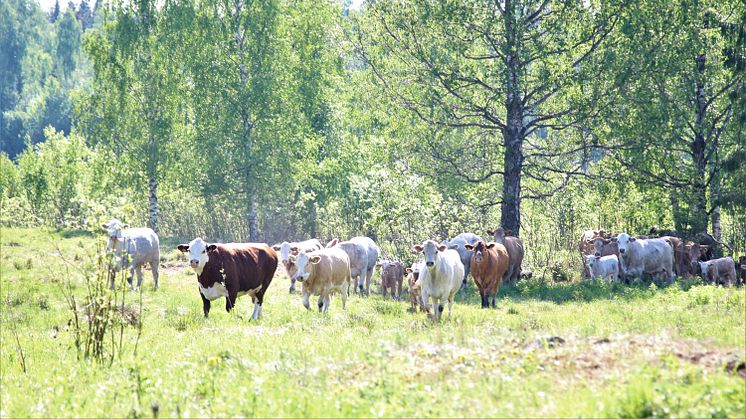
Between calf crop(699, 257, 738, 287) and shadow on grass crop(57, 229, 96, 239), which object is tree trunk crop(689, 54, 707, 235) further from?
shadow on grass crop(57, 229, 96, 239)

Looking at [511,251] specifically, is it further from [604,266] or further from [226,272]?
[226,272]

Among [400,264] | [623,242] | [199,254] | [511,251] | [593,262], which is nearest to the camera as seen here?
[199,254]

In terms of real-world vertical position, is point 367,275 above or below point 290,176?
below

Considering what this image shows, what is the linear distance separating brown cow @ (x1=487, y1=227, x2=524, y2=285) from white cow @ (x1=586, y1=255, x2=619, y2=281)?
8.90 feet

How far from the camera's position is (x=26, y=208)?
5559 centimetres

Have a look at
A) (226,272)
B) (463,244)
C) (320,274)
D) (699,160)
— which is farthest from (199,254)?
(699,160)

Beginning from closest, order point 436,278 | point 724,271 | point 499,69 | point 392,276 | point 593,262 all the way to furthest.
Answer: point 436,278 < point 724,271 < point 392,276 < point 499,69 < point 593,262

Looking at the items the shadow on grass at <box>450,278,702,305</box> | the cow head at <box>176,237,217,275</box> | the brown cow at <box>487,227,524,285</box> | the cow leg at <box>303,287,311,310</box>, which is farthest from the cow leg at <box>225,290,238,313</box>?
the brown cow at <box>487,227,524,285</box>

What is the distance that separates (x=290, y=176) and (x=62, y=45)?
146 meters

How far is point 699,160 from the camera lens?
3070 cm

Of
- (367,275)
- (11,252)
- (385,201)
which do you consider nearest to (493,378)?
(367,275)

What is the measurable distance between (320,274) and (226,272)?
99.1 inches

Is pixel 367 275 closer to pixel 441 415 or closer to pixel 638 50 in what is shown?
pixel 638 50

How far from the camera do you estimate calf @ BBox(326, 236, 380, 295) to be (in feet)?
84.7
